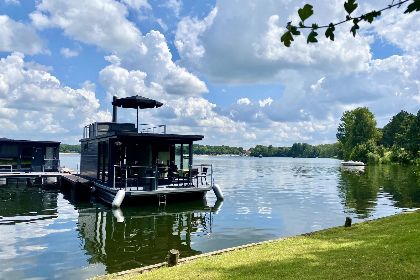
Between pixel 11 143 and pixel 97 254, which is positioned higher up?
pixel 11 143

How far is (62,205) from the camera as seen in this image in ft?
92.0

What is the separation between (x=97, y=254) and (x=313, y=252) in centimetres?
818

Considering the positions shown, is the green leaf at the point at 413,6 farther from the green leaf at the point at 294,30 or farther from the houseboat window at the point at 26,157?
the houseboat window at the point at 26,157

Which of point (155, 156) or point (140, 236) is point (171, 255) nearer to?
point (140, 236)

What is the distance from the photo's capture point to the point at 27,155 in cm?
4306

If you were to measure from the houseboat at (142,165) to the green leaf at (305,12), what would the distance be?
21173 mm

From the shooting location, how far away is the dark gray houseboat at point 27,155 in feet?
135

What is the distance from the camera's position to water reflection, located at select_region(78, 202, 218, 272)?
14.1 metres

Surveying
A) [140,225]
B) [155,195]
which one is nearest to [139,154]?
[155,195]

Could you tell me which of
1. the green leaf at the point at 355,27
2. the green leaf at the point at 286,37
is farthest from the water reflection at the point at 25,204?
the green leaf at the point at 355,27

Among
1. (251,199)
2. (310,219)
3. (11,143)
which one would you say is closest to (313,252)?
(310,219)

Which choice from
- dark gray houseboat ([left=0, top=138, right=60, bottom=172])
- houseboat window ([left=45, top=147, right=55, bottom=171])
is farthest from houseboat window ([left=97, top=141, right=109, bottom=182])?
houseboat window ([left=45, top=147, right=55, bottom=171])

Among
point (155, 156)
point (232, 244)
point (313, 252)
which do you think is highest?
point (155, 156)

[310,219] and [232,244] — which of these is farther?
[310,219]
